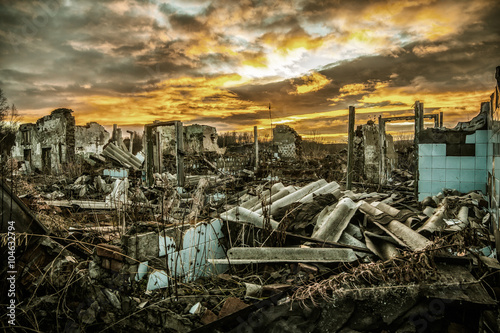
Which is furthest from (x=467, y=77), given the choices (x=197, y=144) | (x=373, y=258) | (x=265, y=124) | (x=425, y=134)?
(x=197, y=144)

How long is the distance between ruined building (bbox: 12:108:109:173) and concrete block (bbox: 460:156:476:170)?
15.3 metres

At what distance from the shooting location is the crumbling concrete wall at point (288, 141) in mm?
19672

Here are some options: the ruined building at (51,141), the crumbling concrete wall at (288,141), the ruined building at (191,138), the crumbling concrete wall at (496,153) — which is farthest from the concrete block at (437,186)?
the ruined building at (191,138)

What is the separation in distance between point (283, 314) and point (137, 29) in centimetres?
549

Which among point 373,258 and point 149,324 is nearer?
point 149,324

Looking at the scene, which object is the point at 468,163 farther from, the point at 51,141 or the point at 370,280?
the point at 51,141

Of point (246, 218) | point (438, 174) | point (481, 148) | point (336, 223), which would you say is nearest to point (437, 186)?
point (438, 174)

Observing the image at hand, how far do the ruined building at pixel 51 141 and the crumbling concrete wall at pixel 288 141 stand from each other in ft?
43.1

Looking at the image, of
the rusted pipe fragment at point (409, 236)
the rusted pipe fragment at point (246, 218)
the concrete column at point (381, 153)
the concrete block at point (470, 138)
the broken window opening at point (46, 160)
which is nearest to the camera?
the rusted pipe fragment at point (409, 236)

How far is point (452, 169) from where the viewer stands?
5207 mm

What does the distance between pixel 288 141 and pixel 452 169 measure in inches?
582

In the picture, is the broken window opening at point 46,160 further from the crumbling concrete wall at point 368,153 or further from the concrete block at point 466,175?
the concrete block at point 466,175

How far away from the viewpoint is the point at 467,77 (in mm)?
5613

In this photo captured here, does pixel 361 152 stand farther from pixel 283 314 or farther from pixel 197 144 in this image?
pixel 197 144
